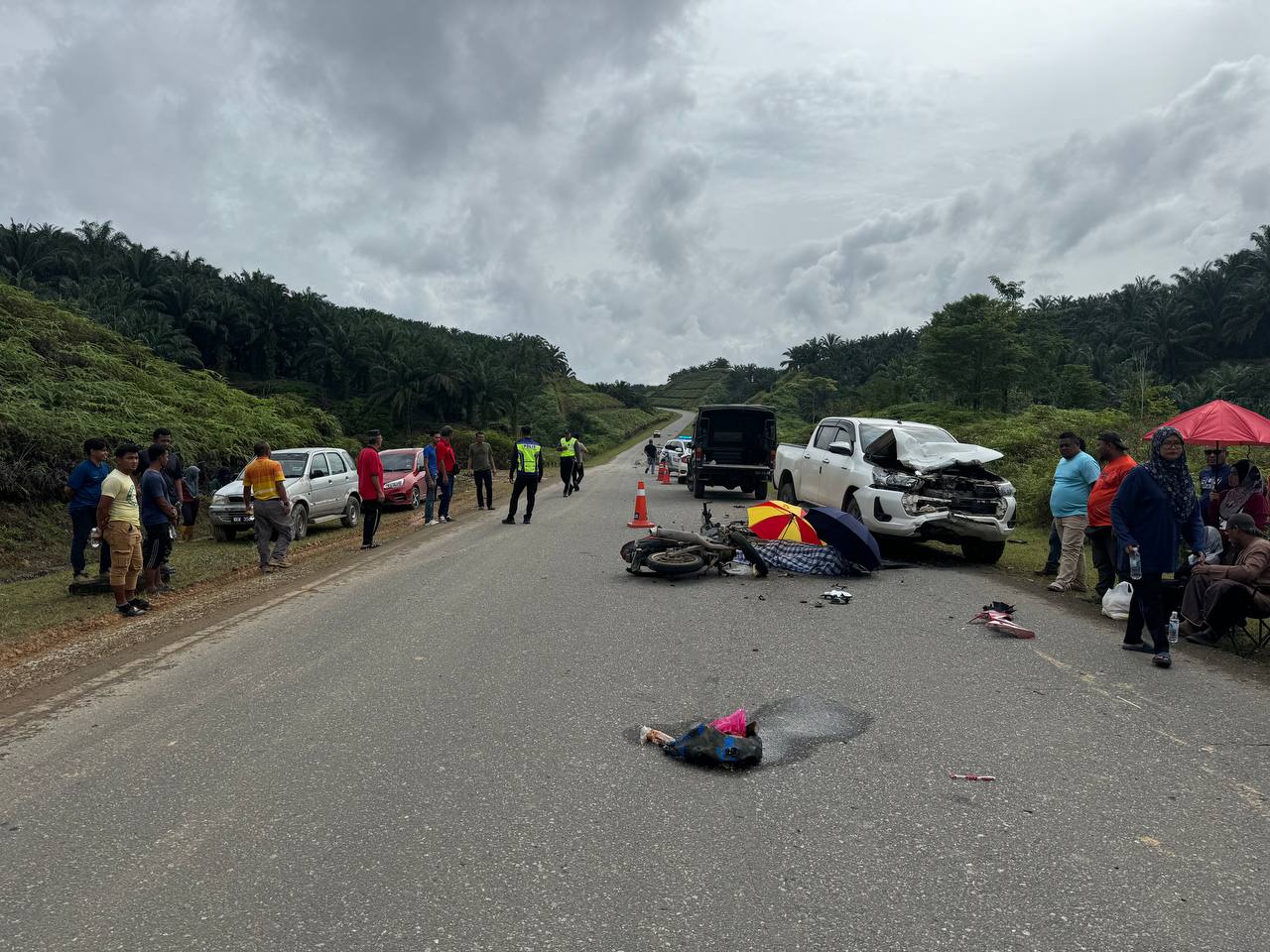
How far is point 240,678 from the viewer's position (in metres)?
5.57

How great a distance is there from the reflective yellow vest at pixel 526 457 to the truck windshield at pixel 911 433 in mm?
6099

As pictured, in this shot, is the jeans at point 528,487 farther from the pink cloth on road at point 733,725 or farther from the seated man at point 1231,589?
A: the pink cloth on road at point 733,725

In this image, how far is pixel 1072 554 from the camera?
8758mm

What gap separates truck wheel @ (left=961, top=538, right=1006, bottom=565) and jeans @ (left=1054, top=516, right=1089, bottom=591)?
1600 mm

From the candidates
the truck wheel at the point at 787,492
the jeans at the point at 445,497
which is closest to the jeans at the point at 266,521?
the jeans at the point at 445,497

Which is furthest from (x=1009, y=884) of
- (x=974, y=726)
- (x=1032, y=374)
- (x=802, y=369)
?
(x=802, y=369)

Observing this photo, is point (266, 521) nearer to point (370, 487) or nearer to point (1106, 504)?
point (370, 487)

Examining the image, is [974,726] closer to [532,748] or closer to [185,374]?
[532,748]

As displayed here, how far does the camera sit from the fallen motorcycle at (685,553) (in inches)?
353

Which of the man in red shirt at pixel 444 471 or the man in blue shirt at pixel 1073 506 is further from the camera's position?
the man in red shirt at pixel 444 471

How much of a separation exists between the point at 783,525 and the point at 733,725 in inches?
230

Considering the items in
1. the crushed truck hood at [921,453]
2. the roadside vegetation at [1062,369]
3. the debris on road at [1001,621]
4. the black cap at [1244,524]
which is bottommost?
the debris on road at [1001,621]

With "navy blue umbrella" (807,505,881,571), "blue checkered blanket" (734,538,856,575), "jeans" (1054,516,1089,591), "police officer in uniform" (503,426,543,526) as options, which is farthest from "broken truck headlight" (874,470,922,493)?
"police officer in uniform" (503,426,543,526)

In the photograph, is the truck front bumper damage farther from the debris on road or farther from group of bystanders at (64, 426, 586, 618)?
group of bystanders at (64, 426, 586, 618)
